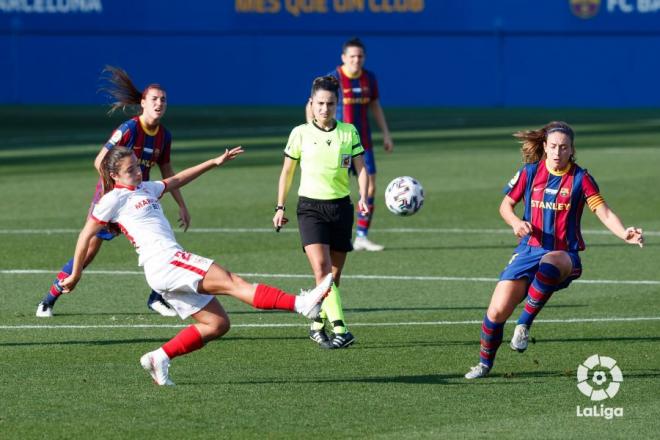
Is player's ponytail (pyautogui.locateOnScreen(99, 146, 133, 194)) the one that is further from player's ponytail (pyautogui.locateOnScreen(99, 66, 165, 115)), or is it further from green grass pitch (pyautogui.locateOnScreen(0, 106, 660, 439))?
player's ponytail (pyautogui.locateOnScreen(99, 66, 165, 115))

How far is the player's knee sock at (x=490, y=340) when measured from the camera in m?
9.91

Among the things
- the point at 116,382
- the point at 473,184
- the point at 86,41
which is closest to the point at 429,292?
the point at 116,382

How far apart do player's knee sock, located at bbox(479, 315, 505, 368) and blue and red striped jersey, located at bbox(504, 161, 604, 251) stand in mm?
674

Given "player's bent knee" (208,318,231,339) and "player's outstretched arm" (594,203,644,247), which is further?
"player's outstretched arm" (594,203,644,247)

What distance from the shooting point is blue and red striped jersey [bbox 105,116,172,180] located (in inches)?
497

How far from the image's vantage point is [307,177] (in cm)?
1161

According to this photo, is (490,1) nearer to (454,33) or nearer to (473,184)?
(454,33)

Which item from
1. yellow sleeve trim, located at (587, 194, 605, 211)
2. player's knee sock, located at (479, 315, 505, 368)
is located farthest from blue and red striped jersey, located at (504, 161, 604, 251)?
player's knee sock, located at (479, 315, 505, 368)

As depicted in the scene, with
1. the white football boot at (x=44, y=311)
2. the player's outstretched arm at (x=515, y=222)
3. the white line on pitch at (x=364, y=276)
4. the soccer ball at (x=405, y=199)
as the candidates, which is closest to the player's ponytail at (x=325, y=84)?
the player's outstretched arm at (x=515, y=222)

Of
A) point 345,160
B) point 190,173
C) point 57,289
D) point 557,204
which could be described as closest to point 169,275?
point 190,173

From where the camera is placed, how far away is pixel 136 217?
9812 mm

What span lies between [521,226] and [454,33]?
120 ft

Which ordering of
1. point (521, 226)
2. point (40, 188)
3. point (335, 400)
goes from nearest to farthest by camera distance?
point (335, 400), point (521, 226), point (40, 188)

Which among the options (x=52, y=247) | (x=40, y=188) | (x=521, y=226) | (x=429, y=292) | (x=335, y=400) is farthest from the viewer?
(x=40, y=188)
